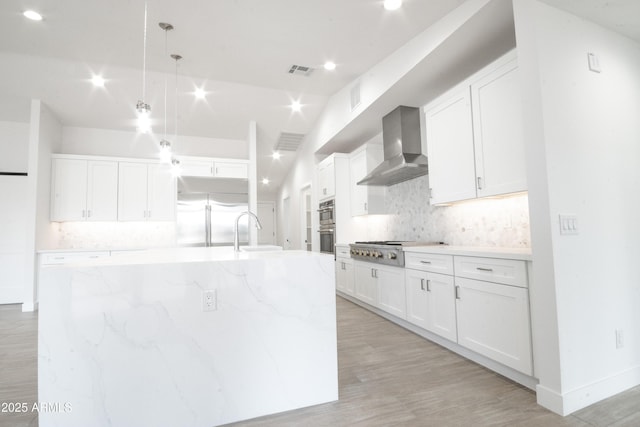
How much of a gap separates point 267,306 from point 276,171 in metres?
6.32

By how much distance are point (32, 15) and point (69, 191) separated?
266 centimetres

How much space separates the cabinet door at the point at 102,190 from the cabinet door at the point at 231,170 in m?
1.60

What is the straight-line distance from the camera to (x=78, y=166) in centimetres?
493

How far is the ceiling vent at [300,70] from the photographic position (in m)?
4.04

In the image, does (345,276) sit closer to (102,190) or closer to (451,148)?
(451,148)

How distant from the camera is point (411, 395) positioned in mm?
1976

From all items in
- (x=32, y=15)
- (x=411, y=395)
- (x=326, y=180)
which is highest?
(x=32, y=15)

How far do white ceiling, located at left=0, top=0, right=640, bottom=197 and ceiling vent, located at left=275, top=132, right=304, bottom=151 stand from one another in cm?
55

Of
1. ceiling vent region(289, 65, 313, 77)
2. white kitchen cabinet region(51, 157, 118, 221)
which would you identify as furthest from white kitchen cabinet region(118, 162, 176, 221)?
ceiling vent region(289, 65, 313, 77)

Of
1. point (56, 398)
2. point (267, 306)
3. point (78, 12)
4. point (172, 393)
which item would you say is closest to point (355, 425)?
point (267, 306)

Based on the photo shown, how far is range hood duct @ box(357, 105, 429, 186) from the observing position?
3582 millimetres

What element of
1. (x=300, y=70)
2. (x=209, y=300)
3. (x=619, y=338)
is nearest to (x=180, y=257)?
(x=209, y=300)

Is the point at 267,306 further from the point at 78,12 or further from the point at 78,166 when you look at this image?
the point at 78,166

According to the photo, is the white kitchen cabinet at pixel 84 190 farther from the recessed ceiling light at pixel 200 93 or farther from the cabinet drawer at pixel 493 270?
the cabinet drawer at pixel 493 270
